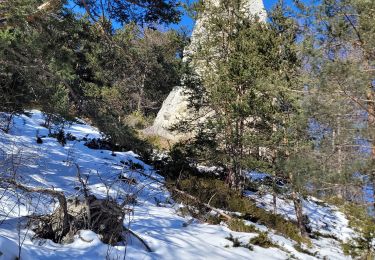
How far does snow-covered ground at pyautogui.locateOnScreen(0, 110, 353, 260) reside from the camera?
12.4ft

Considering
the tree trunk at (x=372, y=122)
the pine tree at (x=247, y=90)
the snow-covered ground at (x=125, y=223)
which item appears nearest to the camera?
the snow-covered ground at (x=125, y=223)

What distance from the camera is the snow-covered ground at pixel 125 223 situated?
379cm

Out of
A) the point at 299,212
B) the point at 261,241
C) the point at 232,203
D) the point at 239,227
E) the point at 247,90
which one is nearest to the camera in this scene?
the point at 261,241

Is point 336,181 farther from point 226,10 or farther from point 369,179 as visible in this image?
point 226,10

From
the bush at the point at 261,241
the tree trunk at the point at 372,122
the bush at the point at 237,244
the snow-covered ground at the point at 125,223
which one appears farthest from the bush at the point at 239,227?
the tree trunk at the point at 372,122

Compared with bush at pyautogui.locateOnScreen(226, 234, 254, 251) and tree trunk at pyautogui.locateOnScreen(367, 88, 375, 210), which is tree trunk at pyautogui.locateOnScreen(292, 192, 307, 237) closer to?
tree trunk at pyautogui.locateOnScreen(367, 88, 375, 210)

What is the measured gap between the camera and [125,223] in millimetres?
5316

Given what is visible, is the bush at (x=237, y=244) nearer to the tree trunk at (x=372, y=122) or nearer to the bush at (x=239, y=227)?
the bush at (x=239, y=227)

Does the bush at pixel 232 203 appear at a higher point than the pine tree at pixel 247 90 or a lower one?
lower

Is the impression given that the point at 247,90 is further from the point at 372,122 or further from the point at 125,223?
the point at 125,223

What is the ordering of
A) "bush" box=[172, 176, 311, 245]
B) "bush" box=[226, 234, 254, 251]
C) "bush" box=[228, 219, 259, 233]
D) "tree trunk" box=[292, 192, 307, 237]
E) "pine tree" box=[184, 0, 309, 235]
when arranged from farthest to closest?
"tree trunk" box=[292, 192, 307, 237], "pine tree" box=[184, 0, 309, 235], "bush" box=[172, 176, 311, 245], "bush" box=[228, 219, 259, 233], "bush" box=[226, 234, 254, 251]

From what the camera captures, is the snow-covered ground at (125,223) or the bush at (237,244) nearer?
the snow-covered ground at (125,223)

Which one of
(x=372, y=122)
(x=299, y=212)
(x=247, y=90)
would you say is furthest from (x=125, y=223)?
(x=247, y=90)

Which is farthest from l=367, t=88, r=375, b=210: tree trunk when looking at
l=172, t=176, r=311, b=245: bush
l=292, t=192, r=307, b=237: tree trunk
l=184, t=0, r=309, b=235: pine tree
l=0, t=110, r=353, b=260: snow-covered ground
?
l=292, t=192, r=307, b=237: tree trunk
